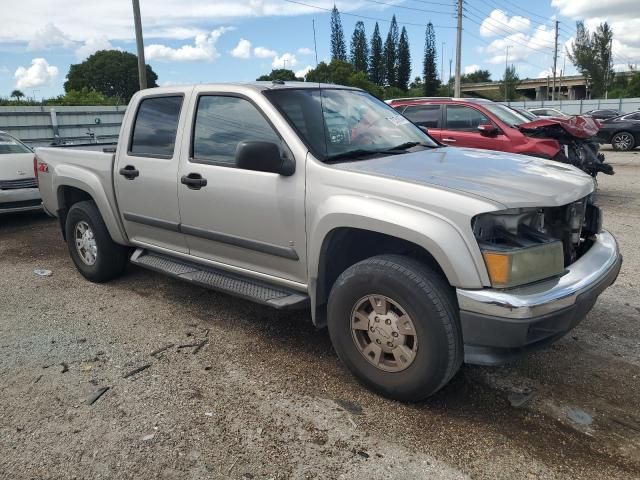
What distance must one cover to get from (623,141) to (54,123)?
694 inches

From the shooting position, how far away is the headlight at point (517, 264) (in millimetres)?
2729

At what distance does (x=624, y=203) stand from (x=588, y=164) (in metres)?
0.86

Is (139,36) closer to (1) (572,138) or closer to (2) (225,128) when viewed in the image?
(1) (572,138)

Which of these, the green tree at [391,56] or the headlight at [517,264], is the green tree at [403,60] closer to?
the green tree at [391,56]

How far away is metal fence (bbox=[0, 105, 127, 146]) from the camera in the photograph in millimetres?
14812

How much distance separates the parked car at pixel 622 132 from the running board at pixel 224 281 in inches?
692

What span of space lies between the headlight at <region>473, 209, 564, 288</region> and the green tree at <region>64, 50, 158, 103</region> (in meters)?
79.0

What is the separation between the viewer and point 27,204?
8.32 meters

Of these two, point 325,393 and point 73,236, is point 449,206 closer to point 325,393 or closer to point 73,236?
point 325,393

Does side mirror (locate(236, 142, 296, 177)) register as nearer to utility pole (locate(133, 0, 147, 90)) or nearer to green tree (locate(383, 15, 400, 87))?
utility pole (locate(133, 0, 147, 90))

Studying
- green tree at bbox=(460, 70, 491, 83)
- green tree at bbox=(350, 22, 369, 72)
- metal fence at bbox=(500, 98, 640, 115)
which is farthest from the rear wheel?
green tree at bbox=(460, 70, 491, 83)

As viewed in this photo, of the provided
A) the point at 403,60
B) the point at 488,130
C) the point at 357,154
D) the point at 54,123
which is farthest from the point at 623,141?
the point at 403,60

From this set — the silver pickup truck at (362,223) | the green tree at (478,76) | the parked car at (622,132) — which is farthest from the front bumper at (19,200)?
the green tree at (478,76)

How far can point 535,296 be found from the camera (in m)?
2.75
